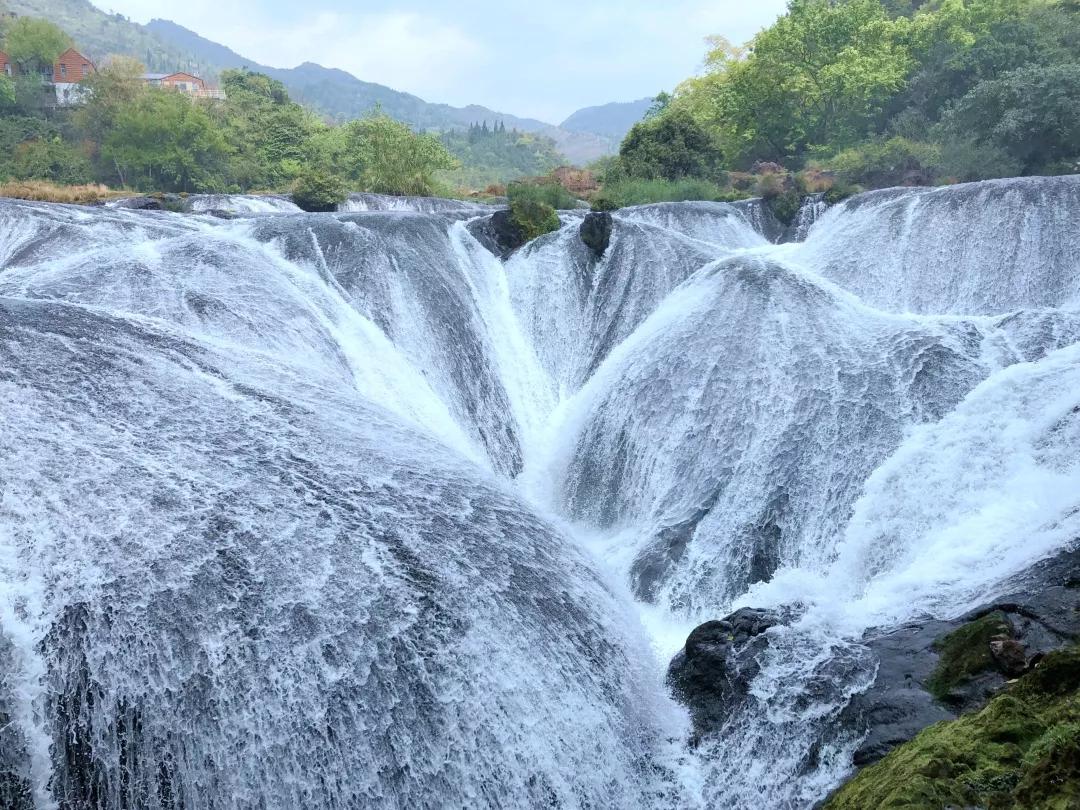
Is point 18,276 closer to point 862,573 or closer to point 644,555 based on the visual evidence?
point 644,555

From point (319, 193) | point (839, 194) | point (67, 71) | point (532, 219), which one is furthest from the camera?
point (67, 71)

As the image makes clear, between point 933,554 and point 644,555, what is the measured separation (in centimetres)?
332

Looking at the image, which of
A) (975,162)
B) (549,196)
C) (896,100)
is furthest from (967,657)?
(896,100)

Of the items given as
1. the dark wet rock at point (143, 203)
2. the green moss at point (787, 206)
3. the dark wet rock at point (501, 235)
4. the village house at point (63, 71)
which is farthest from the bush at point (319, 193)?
the village house at point (63, 71)

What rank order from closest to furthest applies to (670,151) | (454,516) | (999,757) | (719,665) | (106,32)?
(999,757)
(719,665)
(454,516)
(670,151)
(106,32)

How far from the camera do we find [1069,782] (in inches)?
110

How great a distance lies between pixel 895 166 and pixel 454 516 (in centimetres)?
2146

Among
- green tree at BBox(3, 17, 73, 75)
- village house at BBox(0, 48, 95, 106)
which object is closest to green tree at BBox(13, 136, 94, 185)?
village house at BBox(0, 48, 95, 106)

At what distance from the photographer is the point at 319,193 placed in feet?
72.5

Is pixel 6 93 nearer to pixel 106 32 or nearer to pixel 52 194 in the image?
pixel 52 194

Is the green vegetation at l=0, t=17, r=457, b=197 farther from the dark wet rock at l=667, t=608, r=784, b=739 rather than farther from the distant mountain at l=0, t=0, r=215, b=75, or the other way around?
the distant mountain at l=0, t=0, r=215, b=75

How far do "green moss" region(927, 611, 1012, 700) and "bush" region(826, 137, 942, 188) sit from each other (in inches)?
794

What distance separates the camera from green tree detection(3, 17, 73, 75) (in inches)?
2131

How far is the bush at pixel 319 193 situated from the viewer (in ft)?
72.6
